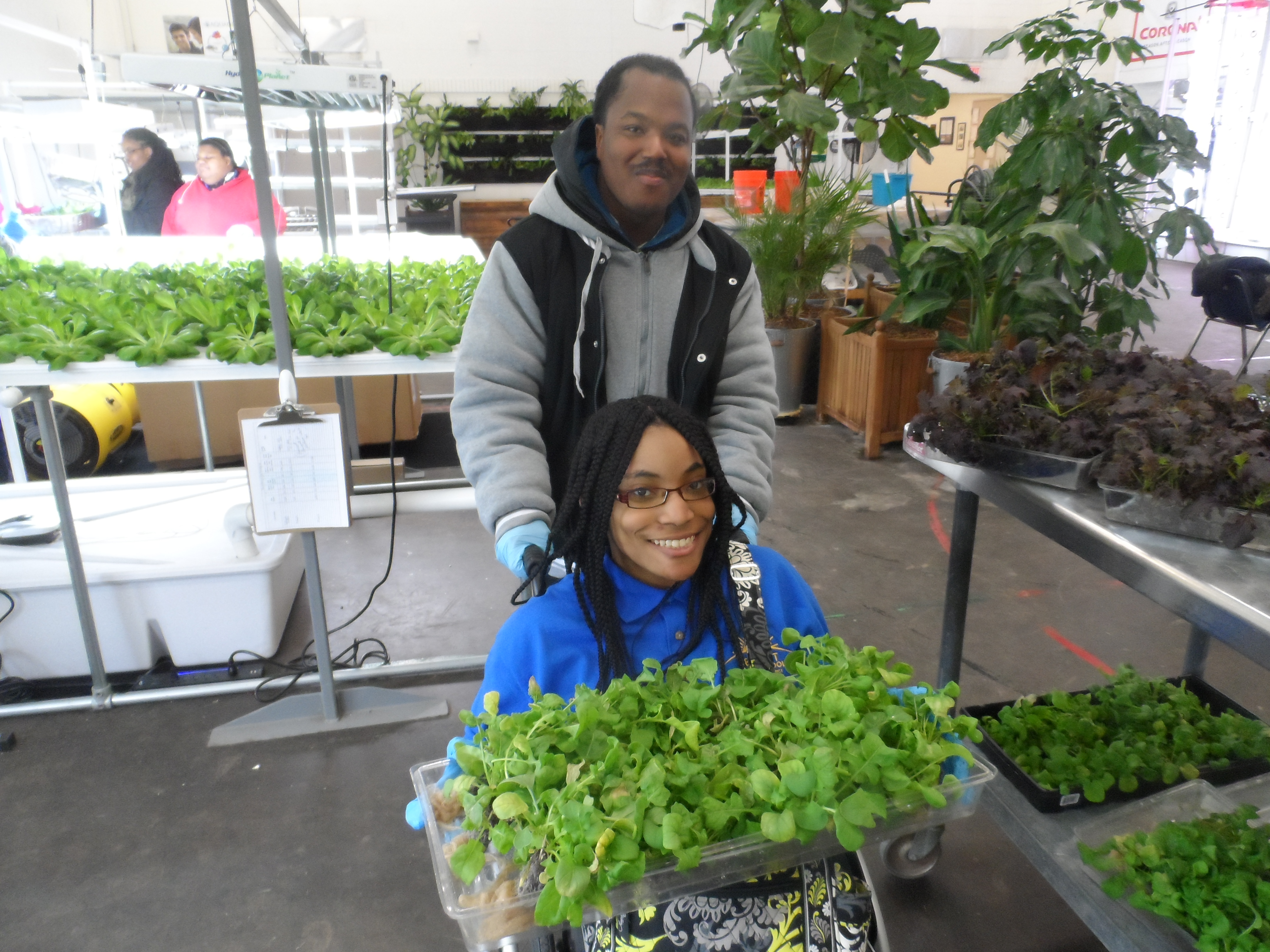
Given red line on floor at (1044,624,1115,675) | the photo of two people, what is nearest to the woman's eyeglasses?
red line on floor at (1044,624,1115,675)

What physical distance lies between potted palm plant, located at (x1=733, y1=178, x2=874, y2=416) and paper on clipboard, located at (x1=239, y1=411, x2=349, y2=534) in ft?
9.92

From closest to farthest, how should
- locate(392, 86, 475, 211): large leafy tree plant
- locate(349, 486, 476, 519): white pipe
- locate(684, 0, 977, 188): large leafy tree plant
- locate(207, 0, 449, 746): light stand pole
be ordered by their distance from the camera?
locate(207, 0, 449, 746): light stand pole
locate(349, 486, 476, 519): white pipe
locate(684, 0, 977, 188): large leafy tree plant
locate(392, 86, 475, 211): large leafy tree plant

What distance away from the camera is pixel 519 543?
133 cm

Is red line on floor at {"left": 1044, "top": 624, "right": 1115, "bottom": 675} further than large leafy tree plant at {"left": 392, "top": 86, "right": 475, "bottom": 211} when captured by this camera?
No

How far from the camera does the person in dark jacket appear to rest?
4707 mm

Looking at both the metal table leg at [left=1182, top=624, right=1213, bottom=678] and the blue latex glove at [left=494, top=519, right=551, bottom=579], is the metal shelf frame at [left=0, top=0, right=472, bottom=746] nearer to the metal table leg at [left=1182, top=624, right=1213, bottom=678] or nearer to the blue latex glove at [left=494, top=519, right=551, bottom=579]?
the blue latex glove at [left=494, top=519, right=551, bottom=579]

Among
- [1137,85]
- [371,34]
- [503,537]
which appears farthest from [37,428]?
[1137,85]

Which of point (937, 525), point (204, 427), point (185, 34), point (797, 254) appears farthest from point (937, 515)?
point (185, 34)

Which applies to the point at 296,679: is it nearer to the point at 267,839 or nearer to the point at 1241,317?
the point at 267,839

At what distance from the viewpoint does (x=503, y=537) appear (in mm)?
1349

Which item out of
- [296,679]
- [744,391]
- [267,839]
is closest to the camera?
[744,391]

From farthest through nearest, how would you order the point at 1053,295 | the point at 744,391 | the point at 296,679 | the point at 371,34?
the point at 371,34
the point at 1053,295
the point at 296,679
the point at 744,391

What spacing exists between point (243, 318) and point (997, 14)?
12.3 m

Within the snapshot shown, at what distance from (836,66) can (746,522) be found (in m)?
3.46
